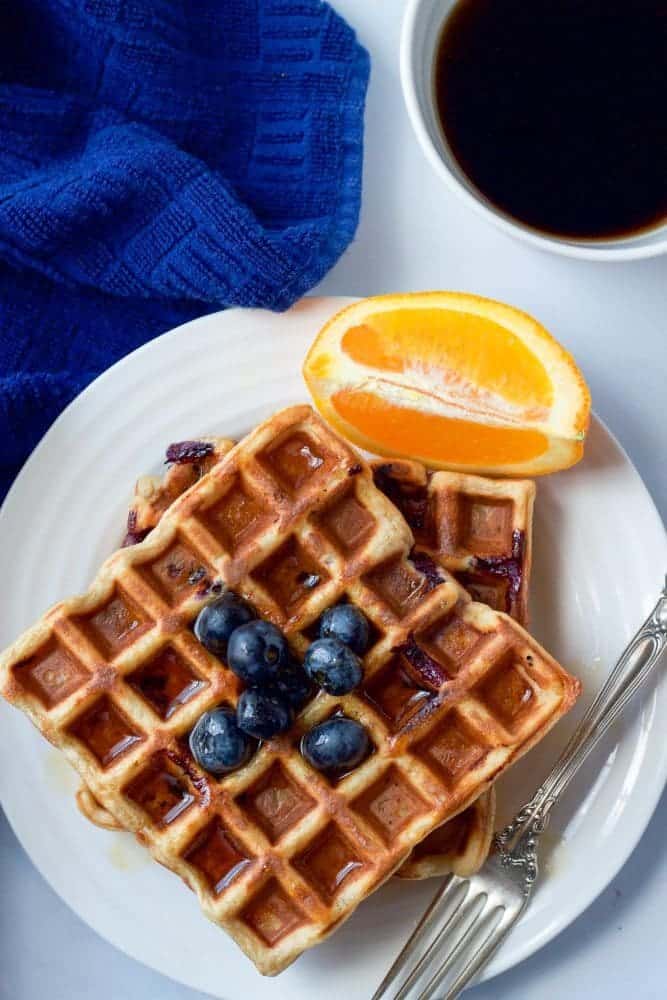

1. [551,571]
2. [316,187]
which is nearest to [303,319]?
[316,187]

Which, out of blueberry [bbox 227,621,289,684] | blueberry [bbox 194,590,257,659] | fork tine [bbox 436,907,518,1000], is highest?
blueberry [bbox 194,590,257,659]

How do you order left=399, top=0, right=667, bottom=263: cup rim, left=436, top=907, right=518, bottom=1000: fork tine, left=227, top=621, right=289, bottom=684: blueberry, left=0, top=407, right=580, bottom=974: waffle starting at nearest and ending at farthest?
1. left=227, top=621, right=289, bottom=684: blueberry
2. left=0, top=407, right=580, bottom=974: waffle
3. left=399, top=0, right=667, bottom=263: cup rim
4. left=436, top=907, right=518, bottom=1000: fork tine

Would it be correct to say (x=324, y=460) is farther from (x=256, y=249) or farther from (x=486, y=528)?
(x=256, y=249)

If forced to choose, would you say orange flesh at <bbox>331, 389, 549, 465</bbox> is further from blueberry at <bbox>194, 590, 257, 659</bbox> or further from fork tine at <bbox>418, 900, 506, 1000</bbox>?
fork tine at <bbox>418, 900, 506, 1000</bbox>

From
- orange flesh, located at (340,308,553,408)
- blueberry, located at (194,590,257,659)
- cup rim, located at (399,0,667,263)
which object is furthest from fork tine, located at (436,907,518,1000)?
cup rim, located at (399,0,667,263)

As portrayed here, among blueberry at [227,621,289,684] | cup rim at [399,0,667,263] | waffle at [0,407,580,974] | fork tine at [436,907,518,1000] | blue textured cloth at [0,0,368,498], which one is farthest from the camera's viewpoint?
blue textured cloth at [0,0,368,498]

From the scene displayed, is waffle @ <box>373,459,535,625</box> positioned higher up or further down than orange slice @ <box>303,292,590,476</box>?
further down

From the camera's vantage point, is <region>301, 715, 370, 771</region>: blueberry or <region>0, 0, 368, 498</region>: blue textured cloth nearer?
<region>301, 715, 370, 771</region>: blueberry
